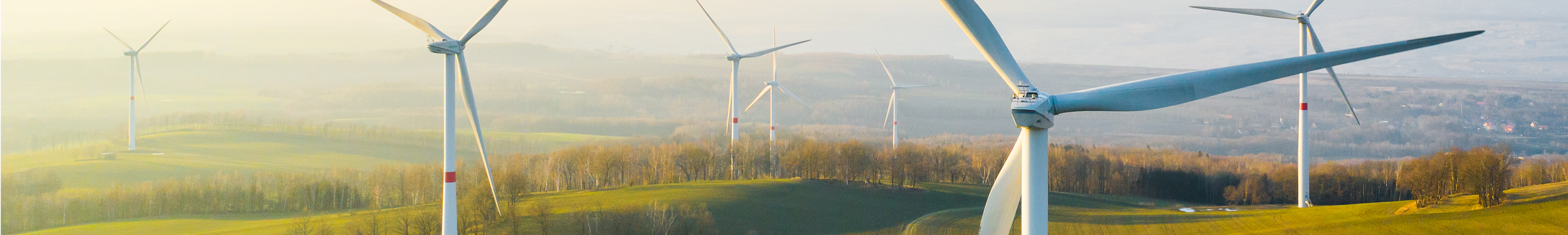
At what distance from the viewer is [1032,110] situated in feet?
79.3

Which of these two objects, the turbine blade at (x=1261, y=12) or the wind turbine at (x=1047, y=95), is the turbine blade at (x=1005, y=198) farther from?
the turbine blade at (x=1261, y=12)

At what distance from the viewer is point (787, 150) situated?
121m

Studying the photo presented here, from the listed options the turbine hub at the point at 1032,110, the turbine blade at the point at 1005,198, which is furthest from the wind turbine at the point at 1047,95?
the turbine blade at the point at 1005,198

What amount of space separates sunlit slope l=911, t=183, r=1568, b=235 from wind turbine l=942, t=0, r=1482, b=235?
43821 millimetres

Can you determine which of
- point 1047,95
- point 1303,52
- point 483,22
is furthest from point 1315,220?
point 483,22

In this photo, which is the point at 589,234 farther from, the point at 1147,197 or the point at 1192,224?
the point at 1147,197

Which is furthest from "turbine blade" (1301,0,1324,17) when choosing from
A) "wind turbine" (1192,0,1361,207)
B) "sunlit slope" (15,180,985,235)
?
"sunlit slope" (15,180,985,235)

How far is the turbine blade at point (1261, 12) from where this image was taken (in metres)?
55.8

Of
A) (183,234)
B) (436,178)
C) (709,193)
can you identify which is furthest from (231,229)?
(709,193)

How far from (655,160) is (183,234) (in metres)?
54.5

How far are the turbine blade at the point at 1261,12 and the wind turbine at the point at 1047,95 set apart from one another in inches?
1321

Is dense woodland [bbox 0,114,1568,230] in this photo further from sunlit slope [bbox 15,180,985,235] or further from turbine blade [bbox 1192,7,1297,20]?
turbine blade [bbox 1192,7,1297,20]

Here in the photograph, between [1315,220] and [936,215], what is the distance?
1289 inches

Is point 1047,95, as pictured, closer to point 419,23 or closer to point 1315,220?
point 419,23
